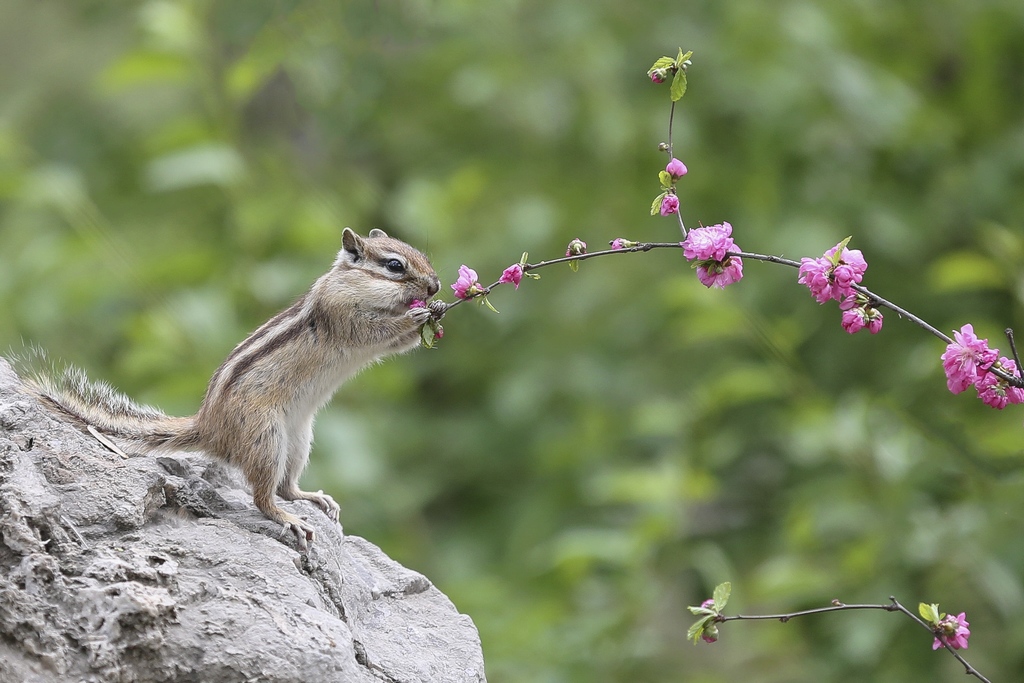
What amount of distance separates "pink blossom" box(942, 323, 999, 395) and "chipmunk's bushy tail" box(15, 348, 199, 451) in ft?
6.15

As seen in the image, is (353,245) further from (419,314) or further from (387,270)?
(419,314)

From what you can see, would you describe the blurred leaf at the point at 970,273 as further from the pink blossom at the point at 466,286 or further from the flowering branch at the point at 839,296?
the pink blossom at the point at 466,286

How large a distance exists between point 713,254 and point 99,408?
171 cm

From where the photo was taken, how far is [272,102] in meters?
8.39

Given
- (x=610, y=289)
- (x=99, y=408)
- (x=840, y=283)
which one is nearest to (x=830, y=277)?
(x=840, y=283)

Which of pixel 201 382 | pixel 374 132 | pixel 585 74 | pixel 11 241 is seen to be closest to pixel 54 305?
pixel 201 382

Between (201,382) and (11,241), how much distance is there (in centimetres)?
250

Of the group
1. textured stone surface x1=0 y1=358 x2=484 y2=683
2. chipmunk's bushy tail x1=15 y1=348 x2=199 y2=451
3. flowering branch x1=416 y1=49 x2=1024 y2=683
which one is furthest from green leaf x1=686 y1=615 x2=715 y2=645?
chipmunk's bushy tail x1=15 y1=348 x2=199 y2=451

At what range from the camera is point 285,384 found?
3.15 meters

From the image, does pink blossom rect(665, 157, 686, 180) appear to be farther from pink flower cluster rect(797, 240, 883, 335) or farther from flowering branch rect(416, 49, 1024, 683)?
pink flower cluster rect(797, 240, 883, 335)

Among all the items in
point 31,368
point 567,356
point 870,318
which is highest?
point 567,356

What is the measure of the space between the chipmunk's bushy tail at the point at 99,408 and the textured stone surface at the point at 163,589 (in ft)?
0.67

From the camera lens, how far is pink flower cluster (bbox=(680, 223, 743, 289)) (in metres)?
2.16

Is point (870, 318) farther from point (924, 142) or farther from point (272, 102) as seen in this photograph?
point (272, 102)
